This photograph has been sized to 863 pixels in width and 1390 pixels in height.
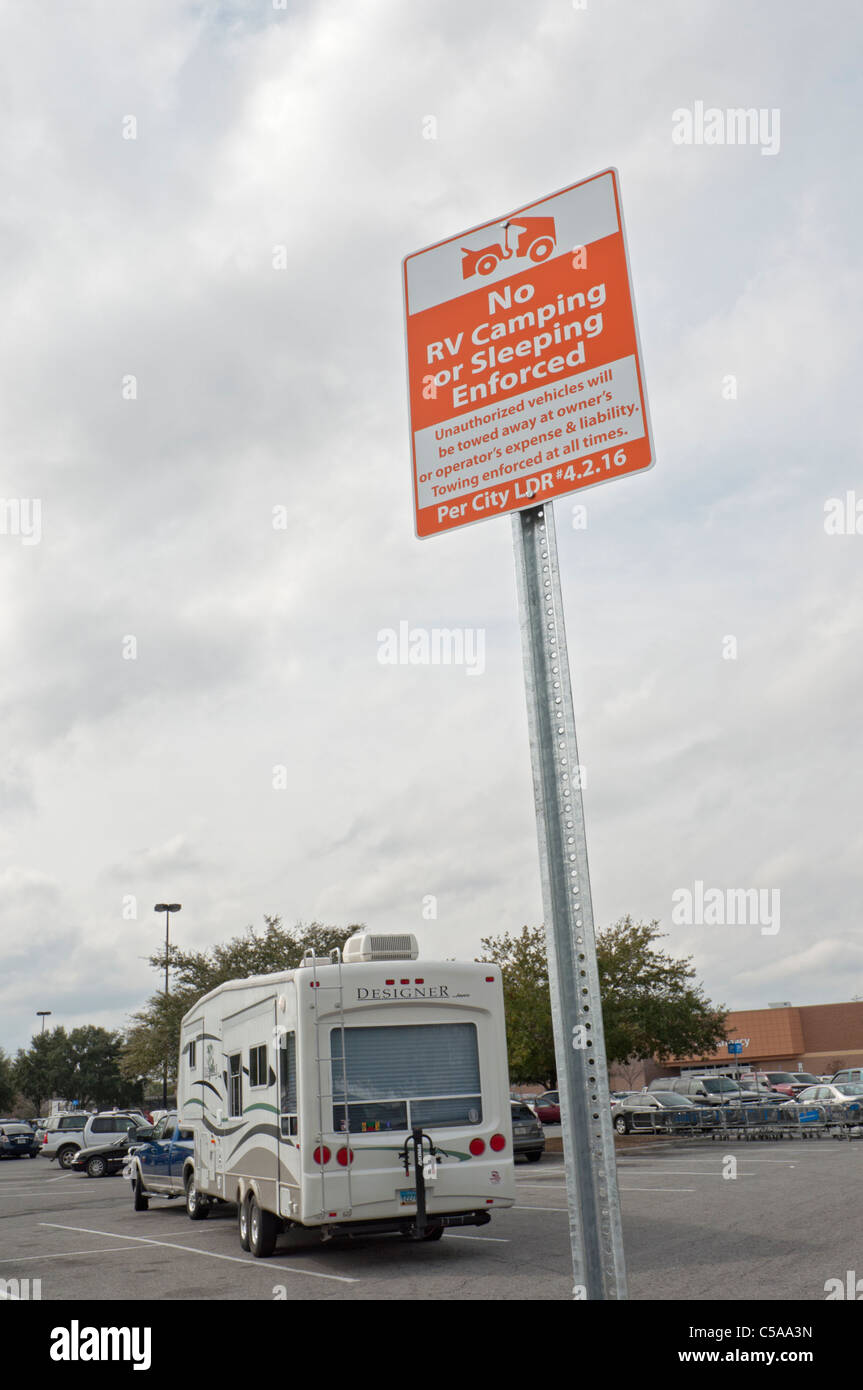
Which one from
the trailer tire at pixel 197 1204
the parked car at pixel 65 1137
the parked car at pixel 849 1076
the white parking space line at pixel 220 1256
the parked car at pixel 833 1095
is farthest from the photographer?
the parked car at pixel 849 1076

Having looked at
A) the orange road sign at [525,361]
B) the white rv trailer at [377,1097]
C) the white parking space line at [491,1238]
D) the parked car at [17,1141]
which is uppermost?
the orange road sign at [525,361]

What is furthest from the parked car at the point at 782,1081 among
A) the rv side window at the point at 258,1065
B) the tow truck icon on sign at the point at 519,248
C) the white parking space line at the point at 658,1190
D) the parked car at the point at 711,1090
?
the tow truck icon on sign at the point at 519,248

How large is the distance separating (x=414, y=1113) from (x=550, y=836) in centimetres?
889

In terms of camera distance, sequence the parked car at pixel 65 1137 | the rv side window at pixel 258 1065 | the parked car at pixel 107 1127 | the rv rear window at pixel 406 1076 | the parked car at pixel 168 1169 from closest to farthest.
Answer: the rv rear window at pixel 406 1076, the rv side window at pixel 258 1065, the parked car at pixel 168 1169, the parked car at pixel 107 1127, the parked car at pixel 65 1137

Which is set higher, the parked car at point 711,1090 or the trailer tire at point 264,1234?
the trailer tire at point 264,1234

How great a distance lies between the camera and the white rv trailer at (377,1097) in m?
11.4

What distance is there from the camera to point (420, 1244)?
13.3 meters

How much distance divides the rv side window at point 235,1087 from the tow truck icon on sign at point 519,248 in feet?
37.8

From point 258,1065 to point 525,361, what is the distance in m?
10.7

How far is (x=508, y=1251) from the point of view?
12.3 m

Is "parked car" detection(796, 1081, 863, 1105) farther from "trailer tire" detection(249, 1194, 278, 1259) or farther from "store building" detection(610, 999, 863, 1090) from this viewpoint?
"store building" detection(610, 999, 863, 1090)

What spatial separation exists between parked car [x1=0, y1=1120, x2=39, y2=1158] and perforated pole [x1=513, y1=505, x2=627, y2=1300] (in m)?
49.3

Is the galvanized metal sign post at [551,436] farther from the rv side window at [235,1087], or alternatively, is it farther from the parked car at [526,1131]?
the parked car at [526,1131]
